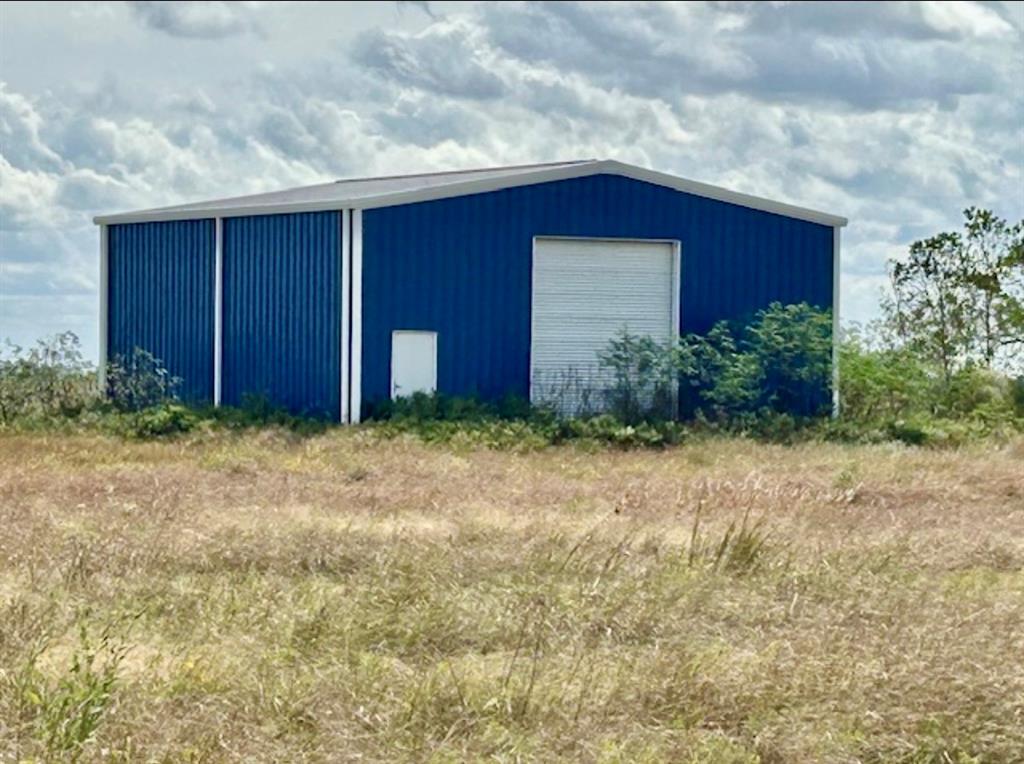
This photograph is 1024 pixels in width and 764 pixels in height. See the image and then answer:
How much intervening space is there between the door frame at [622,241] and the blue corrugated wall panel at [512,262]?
0.21 feet

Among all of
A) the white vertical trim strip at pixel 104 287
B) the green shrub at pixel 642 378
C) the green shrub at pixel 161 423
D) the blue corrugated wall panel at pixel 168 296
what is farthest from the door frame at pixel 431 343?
the white vertical trim strip at pixel 104 287

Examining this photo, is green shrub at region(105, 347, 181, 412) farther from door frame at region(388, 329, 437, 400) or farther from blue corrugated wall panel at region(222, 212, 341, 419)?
door frame at region(388, 329, 437, 400)

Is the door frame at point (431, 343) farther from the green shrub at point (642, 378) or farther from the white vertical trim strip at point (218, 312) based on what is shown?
the white vertical trim strip at point (218, 312)

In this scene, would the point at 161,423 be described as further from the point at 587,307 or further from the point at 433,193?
the point at 587,307

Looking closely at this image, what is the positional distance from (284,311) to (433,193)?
9.84 feet

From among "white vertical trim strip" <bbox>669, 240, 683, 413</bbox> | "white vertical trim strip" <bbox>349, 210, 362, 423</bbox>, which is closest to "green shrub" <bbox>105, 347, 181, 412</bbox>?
"white vertical trim strip" <bbox>349, 210, 362, 423</bbox>

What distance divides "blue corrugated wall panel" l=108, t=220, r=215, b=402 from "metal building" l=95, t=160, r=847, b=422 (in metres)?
0.05

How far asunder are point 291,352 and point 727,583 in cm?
1626

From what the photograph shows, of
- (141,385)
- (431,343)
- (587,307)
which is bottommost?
(141,385)

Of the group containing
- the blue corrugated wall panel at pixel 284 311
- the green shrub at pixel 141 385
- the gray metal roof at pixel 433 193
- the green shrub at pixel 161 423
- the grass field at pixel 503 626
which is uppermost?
the gray metal roof at pixel 433 193

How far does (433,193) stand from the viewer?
85.6 ft

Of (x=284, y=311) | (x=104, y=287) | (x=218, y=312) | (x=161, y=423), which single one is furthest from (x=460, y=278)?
(x=104, y=287)

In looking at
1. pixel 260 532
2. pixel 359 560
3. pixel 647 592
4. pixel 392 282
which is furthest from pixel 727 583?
pixel 392 282

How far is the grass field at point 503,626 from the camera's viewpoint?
7695 millimetres
